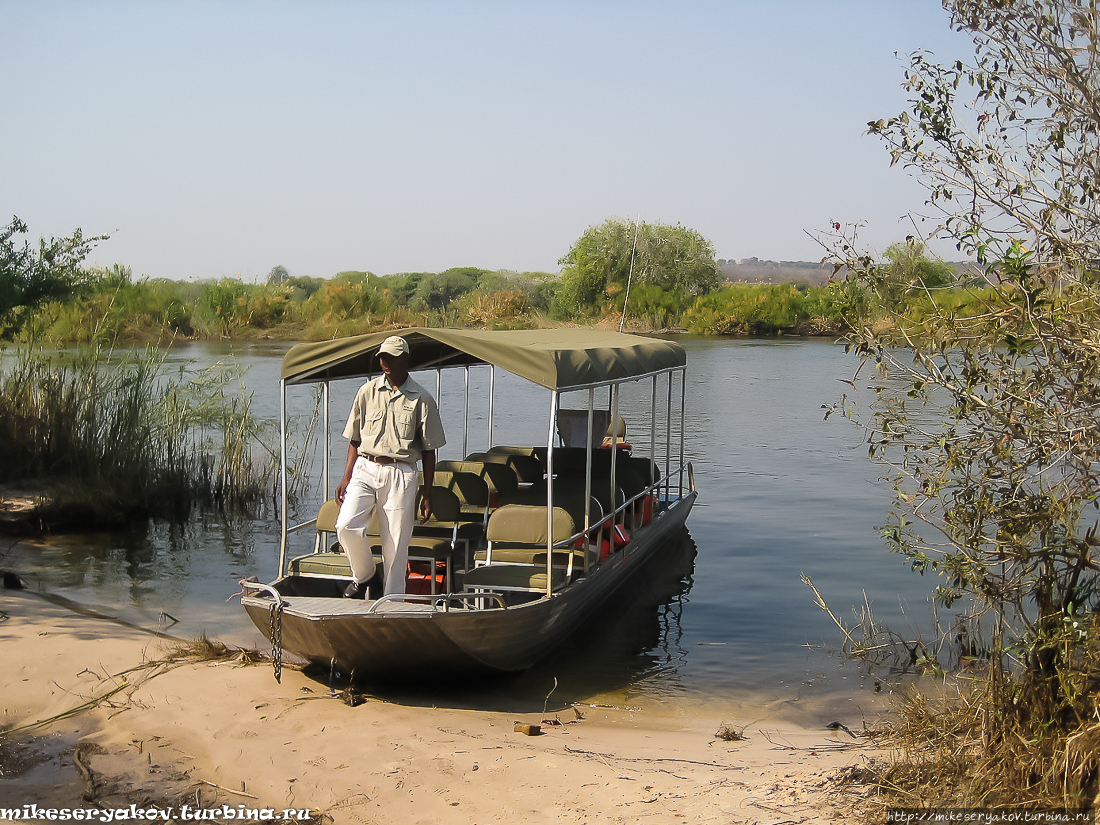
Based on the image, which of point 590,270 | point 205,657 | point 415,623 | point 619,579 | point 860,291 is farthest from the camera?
point 590,270

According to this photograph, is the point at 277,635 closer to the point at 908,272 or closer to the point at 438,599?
the point at 438,599

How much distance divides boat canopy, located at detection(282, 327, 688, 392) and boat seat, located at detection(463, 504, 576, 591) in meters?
1.07

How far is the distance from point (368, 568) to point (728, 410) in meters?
20.3

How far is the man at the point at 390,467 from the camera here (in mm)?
6953

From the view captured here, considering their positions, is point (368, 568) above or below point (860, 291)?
below

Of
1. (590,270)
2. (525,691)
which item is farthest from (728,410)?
(590,270)

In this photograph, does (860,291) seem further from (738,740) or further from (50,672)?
(50,672)

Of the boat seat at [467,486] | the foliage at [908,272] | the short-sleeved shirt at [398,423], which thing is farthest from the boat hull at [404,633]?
the foliage at [908,272]

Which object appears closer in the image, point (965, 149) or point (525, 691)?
point (965, 149)

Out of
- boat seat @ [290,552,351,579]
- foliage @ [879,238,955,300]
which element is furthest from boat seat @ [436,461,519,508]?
foliage @ [879,238,955,300]

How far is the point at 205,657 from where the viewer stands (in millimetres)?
7383

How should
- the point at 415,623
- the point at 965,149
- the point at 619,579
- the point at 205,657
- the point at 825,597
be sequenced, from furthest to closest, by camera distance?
the point at 825,597 < the point at 619,579 < the point at 205,657 < the point at 415,623 < the point at 965,149

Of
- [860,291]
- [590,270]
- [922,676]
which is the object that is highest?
[590,270]

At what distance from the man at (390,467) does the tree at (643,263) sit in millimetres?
52122
